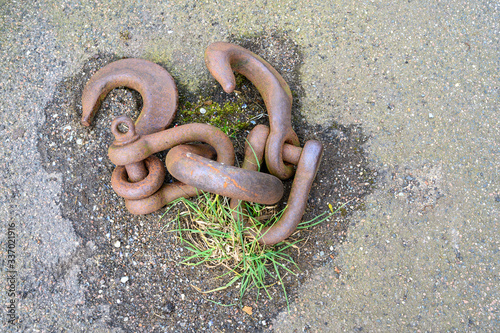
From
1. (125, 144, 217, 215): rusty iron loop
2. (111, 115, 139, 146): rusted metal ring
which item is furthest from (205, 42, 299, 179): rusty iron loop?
(111, 115, 139, 146): rusted metal ring

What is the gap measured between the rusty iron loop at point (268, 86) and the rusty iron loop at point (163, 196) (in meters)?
0.38

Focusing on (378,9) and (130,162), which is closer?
(130,162)

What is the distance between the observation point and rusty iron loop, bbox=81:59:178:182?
227cm

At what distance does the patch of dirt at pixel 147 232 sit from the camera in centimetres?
219

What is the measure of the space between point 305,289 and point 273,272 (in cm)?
22

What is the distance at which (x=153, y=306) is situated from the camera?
2201 mm

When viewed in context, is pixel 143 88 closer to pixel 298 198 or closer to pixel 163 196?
pixel 163 196

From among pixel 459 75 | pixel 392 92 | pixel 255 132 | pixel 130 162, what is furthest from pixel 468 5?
pixel 130 162

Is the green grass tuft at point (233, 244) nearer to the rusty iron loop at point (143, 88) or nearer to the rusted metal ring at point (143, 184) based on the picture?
the rusted metal ring at point (143, 184)

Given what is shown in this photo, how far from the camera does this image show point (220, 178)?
1.70 m

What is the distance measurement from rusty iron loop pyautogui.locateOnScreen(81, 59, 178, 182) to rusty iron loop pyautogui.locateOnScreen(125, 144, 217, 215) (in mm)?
384

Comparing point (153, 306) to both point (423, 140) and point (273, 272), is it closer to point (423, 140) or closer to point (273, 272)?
point (273, 272)

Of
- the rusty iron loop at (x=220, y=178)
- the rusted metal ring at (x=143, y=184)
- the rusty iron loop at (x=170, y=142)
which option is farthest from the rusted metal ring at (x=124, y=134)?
the rusty iron loop at (x=220, y=178)

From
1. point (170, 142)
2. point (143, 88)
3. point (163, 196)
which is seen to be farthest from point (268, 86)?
point (163, 196)
